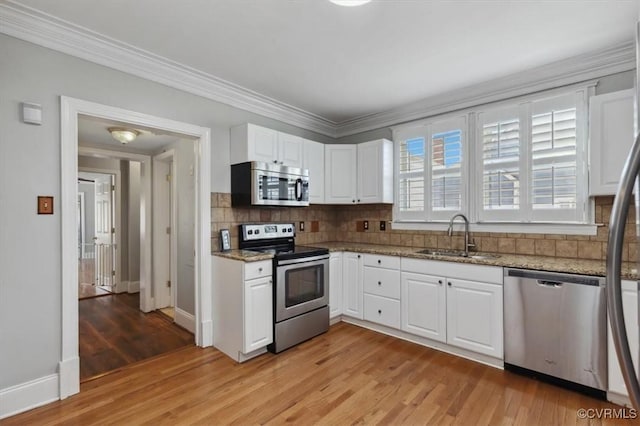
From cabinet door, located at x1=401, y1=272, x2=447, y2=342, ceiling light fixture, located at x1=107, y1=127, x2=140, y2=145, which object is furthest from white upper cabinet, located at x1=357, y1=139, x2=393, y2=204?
ceiling light fixture, located at x1=107, y1=127, x2=140, y2=145

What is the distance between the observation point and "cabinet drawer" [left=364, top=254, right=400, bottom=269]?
322cm

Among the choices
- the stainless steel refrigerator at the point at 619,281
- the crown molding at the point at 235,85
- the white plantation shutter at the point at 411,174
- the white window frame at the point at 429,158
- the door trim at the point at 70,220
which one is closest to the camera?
the stainless steel refrigerator at the point at 619,281

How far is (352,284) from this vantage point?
3.61 meters

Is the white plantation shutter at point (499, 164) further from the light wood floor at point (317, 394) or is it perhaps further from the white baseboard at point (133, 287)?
the white baseboard at point (133, 287)

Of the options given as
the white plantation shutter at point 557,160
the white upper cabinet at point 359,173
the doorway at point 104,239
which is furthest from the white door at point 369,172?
the doorway at point 104,239

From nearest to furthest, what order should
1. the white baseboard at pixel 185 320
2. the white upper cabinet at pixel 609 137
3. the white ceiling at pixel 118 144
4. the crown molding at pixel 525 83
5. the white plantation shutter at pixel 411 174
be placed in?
the white upper cabinet at pixel 609 137 < the crown molding at pixel 525 83 < the white baseboard at pixel 185 320 < the white plantation shutter at pixel 411 174 < the white ceiling at pixel 118 144

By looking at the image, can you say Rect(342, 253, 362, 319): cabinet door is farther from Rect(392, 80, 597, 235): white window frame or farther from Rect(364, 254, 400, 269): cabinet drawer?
Rect(392, 80, 597, 235): white window frame

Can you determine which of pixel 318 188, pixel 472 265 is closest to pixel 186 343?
pixel 318 188

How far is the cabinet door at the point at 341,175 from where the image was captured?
4.05 metres

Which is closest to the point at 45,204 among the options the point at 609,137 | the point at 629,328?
the point at 629,328

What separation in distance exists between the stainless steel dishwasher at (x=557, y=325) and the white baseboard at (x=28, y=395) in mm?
3316

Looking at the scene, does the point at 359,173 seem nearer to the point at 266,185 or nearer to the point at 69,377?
the point at 266,185

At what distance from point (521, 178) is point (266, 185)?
7.95 feet

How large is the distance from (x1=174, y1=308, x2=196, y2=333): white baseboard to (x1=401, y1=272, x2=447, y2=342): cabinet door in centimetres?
222
